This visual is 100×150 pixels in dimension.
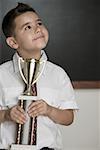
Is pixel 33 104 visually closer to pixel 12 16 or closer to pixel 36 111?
pixel 36 111

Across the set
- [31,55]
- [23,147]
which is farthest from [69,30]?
[23,147]

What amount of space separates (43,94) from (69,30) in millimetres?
418

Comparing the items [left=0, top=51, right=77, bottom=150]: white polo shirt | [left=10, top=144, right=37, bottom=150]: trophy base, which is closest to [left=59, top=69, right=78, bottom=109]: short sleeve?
[left=0, top=51, right=77, bottom=150]: white polo shirt

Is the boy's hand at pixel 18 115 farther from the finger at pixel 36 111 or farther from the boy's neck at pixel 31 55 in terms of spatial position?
the boy's neck at pixel 31 55

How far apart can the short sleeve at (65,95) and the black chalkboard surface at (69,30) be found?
0.28 m

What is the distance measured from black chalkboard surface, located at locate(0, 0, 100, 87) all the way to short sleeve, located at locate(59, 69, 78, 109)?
10.9 inches

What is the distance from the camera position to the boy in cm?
120

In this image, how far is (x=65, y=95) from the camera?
1.30 m

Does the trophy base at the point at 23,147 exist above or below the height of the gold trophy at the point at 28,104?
below

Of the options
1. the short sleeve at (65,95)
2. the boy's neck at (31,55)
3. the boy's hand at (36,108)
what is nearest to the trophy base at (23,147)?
the boy's hand at (36,108)

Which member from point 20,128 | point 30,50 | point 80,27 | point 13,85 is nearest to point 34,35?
point 30,50

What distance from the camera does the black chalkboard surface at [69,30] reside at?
60.9 inches

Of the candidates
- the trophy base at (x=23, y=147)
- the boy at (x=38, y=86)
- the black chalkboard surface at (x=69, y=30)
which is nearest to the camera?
the trophy base at (x=23, y=147)

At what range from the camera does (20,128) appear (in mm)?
1146
